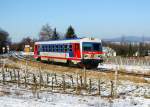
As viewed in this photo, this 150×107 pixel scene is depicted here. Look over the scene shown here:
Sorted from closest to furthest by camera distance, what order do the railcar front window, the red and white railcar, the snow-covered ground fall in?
the snow-covered ground
the red and white railcar
the railcar front window

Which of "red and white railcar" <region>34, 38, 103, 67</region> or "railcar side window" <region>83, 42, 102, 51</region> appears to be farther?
"railcar side window" <region>83, 42, 102, 51</region>

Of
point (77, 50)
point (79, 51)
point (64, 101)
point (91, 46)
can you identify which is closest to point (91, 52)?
point (91, 46)

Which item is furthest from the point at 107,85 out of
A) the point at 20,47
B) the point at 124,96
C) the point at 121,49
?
the point at 20,47

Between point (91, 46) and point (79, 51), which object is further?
point (91, 46)

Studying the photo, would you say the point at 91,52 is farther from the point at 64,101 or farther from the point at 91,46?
the point at 64,101

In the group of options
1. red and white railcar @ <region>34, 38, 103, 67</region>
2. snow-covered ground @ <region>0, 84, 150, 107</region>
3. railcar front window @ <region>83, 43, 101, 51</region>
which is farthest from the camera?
railcar front window @ <region>83, 43, 101, 51</region>

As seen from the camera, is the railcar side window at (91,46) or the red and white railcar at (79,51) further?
the railcar side window at (91,46)

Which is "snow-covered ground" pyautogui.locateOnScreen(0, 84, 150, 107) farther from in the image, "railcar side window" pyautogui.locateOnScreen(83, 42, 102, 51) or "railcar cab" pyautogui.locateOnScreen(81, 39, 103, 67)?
"railcar side window" pyautogui.locateOnScreen(83, 42, 102, 51)

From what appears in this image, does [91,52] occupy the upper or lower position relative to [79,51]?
lower

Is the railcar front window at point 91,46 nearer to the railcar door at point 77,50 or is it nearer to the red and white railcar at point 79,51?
the red and white railcar at point 79,51

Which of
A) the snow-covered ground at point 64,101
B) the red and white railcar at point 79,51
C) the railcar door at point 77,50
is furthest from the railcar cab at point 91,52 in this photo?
the snow-covered ground at point 64,101

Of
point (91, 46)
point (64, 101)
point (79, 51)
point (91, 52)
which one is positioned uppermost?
point (91, 46)

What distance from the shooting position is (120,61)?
170 feet

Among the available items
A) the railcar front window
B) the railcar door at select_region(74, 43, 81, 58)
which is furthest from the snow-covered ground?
the railcar front window
